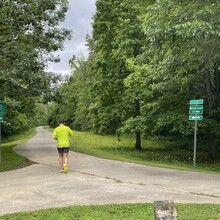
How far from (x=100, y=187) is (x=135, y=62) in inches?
507

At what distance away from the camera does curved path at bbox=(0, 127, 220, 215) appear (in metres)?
7.22

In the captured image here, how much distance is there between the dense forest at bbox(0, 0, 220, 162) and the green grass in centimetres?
556

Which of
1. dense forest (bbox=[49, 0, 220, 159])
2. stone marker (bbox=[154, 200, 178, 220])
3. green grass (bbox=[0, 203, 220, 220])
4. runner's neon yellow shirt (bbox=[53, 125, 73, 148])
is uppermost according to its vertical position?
dense forest (bbox=[49, 0, 220, 159])

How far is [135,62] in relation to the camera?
20484 millimetres

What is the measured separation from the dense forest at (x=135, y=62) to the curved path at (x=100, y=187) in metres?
4.26

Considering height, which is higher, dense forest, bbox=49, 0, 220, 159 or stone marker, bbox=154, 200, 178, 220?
dense forest, bbox=49, 0, 220, 159

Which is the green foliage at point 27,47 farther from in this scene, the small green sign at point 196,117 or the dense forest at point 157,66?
the small green sign at point 196,117

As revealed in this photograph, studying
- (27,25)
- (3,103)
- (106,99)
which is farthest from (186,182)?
(106,99)

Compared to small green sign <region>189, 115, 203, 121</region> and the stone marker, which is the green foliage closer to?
small green sign <region>189, 115, 203, 121</region>

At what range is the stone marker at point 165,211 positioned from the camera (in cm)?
325

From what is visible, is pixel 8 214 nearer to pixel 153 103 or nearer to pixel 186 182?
pixel 186 182

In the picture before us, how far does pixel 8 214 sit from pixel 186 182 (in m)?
4.90

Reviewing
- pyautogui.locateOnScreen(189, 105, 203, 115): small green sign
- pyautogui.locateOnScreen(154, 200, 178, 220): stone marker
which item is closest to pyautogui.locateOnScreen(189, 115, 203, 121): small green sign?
pyautogui.locateOnScreen(189, 105, 203, 115): small green sign

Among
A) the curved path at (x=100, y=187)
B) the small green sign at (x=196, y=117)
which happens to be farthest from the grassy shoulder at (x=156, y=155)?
the curved path at (x=100, y=187)
